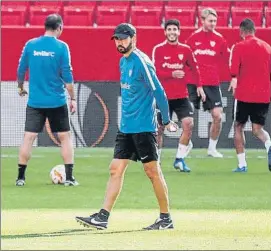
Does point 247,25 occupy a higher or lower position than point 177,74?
higher

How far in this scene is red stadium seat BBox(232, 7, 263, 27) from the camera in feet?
74.5

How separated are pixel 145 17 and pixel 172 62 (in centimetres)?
784

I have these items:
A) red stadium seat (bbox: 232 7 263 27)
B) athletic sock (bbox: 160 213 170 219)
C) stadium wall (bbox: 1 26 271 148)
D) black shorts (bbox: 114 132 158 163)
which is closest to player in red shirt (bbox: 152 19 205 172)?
stadium wall (bbox: 1 26 271 148)

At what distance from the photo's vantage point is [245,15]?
23234mm

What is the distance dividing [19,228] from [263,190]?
15.4 feet

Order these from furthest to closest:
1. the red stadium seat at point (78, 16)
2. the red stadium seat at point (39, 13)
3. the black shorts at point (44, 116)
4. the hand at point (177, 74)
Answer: the red stadium seat at point (78, 16) < the red stadium seat at point (39, 13) < the hand at point (177, 74) < the black shorts at point (44, 116)

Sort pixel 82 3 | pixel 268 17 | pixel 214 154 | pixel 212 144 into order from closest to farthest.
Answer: pixel 212 144
pixel 214 154
pixel 268 17
pixel 82 3

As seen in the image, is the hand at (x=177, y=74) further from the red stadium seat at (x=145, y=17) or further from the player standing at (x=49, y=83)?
the red stadium seat at (x=145, y=17)

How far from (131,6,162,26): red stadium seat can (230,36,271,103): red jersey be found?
24.9 ft

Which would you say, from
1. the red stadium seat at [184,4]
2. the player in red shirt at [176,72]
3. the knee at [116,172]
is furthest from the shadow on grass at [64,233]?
the red stadium seat at [184,4]

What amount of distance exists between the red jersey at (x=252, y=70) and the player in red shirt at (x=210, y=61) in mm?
1503

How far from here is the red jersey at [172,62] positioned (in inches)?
625

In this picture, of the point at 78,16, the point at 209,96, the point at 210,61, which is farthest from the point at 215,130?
the point at 78,16

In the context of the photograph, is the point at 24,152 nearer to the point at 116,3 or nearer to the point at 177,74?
the point at 177,74
